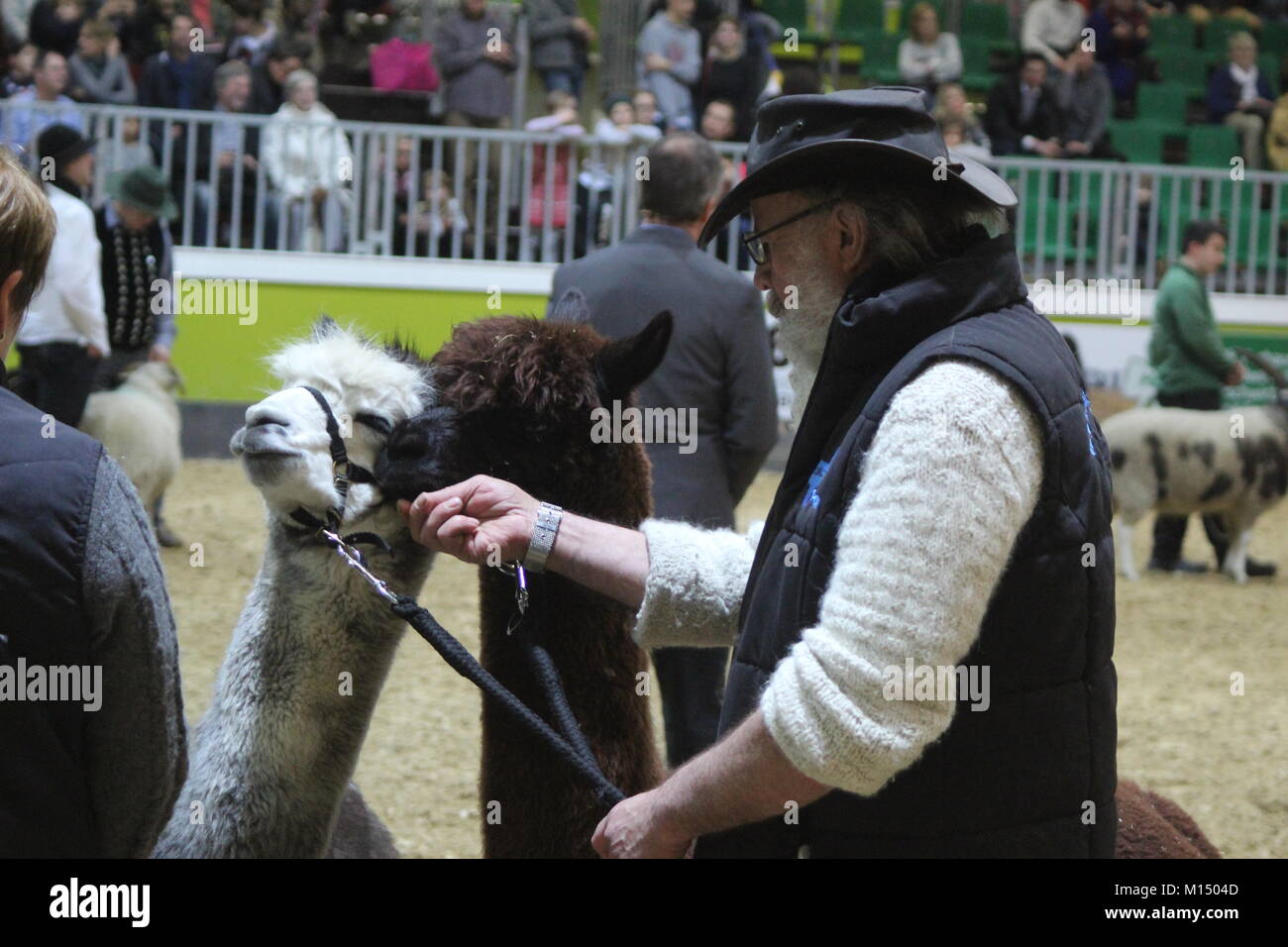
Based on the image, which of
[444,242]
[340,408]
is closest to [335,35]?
[444,242]

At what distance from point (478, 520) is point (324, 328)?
0.56 m

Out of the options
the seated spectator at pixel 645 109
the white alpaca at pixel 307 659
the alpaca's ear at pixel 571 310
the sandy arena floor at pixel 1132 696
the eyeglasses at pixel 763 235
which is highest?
the seated spectator at pixel 645 109

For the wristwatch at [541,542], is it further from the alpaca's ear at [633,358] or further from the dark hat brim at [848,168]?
the dark hat brim at [848,168]

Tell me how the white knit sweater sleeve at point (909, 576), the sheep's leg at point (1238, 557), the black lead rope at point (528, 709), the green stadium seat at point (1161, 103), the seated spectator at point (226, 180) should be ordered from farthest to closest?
the green stadium seat at point (1161, 103) → the seated spectator at point (226, 180) → the sheep's leg at point (1238, 557) → the black lead rope at point (528, 709) → the white knit sweater sleeve at point (909, 576)

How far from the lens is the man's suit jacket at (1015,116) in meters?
13.8

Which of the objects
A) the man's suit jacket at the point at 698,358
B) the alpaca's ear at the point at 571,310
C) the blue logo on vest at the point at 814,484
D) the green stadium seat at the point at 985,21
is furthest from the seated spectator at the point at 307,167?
the blue logo on vest at the point at 814,484

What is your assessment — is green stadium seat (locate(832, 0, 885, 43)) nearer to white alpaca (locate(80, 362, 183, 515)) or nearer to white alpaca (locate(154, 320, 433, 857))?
white alpaca (locate(80, 362, 183, 515))

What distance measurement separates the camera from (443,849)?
4207 millimetres

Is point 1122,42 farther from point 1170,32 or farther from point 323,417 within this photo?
point 323,417

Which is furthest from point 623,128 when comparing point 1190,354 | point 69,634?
point 69,634

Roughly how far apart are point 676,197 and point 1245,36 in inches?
513

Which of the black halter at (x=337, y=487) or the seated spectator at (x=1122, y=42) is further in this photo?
the seated spectator at (x=1122, y=42)

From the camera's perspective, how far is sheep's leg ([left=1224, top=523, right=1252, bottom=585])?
29.6ft

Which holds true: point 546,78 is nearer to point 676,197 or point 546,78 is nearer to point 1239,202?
point 1239,202
